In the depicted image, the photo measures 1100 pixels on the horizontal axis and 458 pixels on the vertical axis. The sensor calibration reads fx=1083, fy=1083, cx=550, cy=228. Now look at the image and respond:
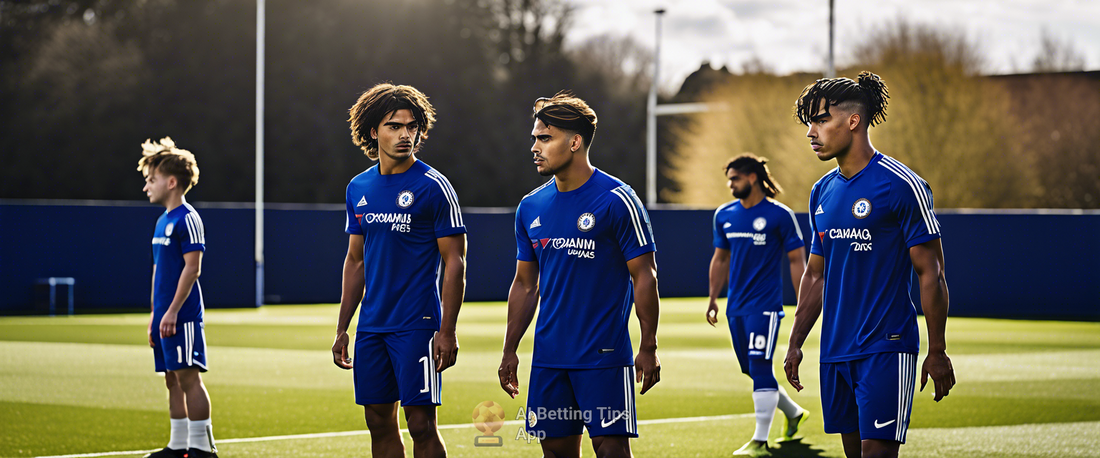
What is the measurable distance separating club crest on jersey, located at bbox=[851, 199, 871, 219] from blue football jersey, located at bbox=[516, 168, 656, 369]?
3.11ft

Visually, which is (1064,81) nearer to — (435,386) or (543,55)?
(543,55)

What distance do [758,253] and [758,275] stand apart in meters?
0.20

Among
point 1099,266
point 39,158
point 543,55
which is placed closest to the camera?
point 1099,266

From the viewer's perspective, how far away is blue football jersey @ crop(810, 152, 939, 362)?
4867 mm

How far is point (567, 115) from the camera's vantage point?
4.97 m

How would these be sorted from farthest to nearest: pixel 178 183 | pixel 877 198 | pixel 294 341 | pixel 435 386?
pixel 294 341, pixel 178 183, pixel 435 386, pixel 877 198

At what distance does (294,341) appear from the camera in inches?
667

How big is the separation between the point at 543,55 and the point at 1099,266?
32761 mm

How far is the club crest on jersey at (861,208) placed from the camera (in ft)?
16.2

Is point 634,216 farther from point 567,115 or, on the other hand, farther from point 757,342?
point 757,342

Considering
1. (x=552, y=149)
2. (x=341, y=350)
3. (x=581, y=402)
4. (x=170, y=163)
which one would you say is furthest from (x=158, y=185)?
(x=581, y=402)

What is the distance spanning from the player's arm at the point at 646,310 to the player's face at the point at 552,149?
0.55m

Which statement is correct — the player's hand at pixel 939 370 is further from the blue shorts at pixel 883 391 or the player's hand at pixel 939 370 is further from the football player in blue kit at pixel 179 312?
the football player in blue kit at pixel 179 312

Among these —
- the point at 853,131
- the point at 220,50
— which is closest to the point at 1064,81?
the point at 220,50
